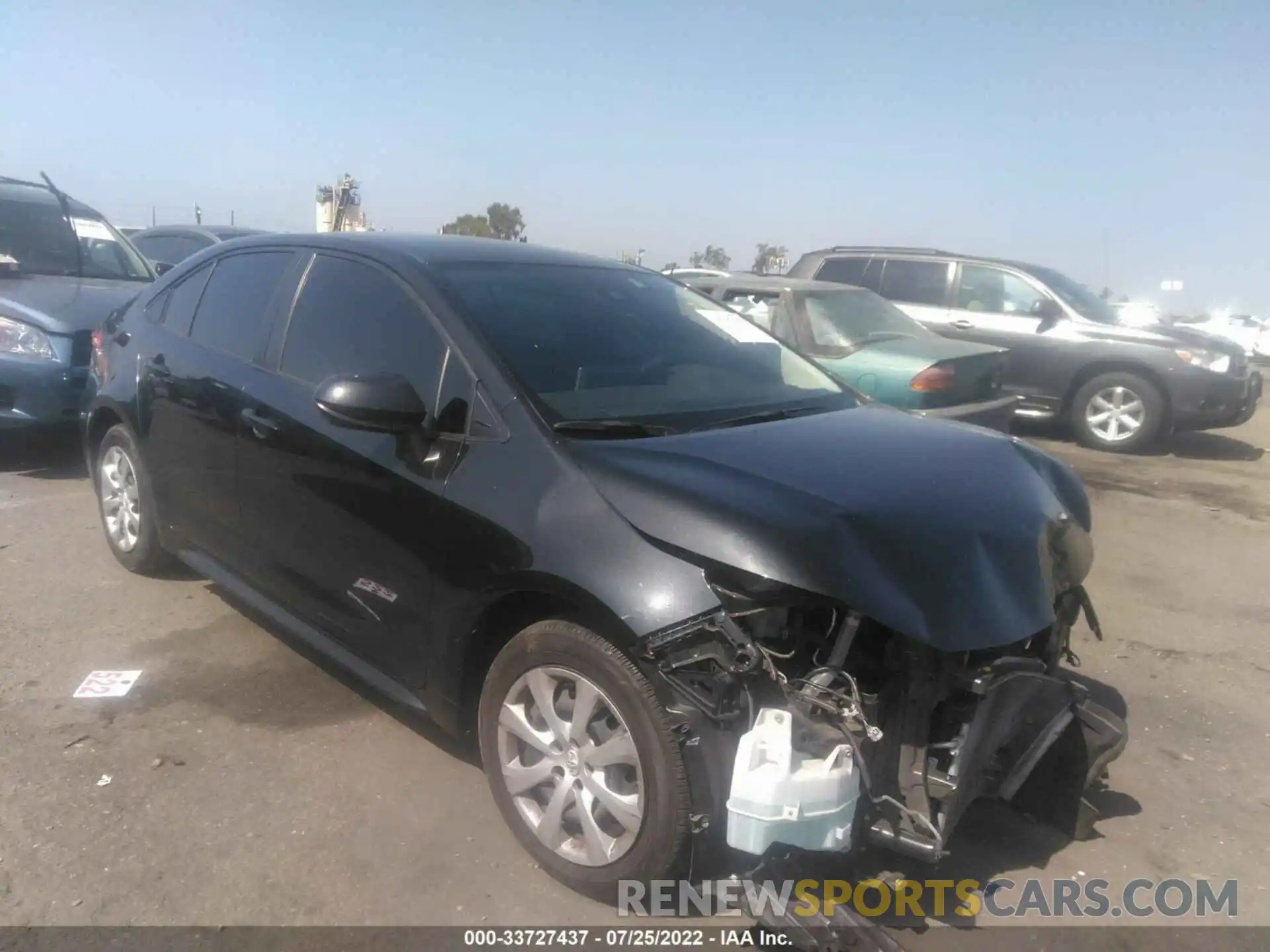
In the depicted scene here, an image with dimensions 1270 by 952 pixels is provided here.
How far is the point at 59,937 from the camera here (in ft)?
8.40

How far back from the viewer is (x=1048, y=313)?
10.2 meters

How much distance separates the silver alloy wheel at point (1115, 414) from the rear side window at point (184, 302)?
8.46m

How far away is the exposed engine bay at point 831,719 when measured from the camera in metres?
2.33

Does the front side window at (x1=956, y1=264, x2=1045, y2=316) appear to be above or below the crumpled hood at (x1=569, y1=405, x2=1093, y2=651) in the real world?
above

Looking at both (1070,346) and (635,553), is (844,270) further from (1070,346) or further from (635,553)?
(635,553)

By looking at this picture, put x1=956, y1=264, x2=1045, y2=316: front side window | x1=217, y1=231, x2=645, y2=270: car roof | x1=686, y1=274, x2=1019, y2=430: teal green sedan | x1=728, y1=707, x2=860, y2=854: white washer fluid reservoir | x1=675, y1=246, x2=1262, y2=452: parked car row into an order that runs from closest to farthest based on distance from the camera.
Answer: x1=728, y1=707, x2=860, y2=854: white washer fluid reservoir, x1=217, y1=231, x2=645, y2=270: car roof, x1=686, y1=274, x2=1019, y2=430: teal green sedan, x1=675, y1=246, x2=1262, y2=452: parked car row, x1=956, y1=264, x2=1045, y2=316: front side window

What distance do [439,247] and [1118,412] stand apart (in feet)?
27.1

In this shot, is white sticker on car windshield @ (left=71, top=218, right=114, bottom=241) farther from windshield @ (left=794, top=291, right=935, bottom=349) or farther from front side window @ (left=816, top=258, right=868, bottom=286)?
front side window @ (left=816, top=258, right=868, bottom=286)

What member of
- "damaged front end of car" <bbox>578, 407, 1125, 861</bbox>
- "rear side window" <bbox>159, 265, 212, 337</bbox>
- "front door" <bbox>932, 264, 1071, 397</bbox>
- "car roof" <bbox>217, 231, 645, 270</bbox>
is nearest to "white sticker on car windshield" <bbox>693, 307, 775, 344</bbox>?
"car roof" <bbox>217, 231, 645, 270</bbox>

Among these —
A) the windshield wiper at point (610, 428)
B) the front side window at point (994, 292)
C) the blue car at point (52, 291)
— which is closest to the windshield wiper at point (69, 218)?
the blue car at point (52, 291)

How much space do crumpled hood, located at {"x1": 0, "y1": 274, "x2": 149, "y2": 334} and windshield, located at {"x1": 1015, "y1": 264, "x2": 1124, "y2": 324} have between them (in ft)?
27.5

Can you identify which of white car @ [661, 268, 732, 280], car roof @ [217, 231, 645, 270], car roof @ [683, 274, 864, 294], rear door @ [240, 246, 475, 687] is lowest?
rear door @ [240, 246, 475, 687]

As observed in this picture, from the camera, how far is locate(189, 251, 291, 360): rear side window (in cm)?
402

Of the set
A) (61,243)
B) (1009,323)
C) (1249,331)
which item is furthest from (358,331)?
(1249,331)
